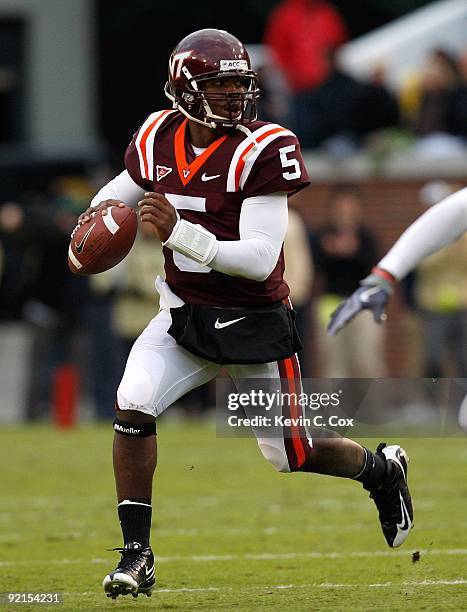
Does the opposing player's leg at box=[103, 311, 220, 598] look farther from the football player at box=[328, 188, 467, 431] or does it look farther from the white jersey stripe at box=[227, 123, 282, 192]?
the football player at box=[328, 188, 467, 431]

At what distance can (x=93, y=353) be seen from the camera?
13.1 m

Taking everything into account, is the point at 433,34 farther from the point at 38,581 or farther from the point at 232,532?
the point at 38,581

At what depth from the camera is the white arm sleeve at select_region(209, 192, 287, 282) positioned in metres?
5.52

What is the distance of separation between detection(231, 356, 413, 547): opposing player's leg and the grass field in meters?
0.24

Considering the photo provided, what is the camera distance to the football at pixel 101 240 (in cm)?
568

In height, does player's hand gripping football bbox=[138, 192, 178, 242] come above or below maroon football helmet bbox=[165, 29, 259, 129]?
below

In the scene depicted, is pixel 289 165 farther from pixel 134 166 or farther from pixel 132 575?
pixel 132 575

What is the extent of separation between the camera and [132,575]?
5363mm

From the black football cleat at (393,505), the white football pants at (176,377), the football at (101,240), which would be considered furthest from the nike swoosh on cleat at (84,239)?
the black football cleat at (393,505)

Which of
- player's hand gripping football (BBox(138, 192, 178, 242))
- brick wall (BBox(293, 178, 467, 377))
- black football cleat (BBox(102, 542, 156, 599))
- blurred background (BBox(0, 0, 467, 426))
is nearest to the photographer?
black football cleat (BBox(102, 542, 156, 599))

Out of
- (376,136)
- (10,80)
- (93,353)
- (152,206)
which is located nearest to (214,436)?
(93,353)

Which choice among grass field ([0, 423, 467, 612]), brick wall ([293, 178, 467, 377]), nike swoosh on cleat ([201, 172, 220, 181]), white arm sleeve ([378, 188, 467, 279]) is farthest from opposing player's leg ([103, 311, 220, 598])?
brick wall ([293, 178, 467, 377])

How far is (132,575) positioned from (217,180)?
1.37m

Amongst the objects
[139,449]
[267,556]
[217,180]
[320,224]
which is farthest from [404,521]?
[320,224]
